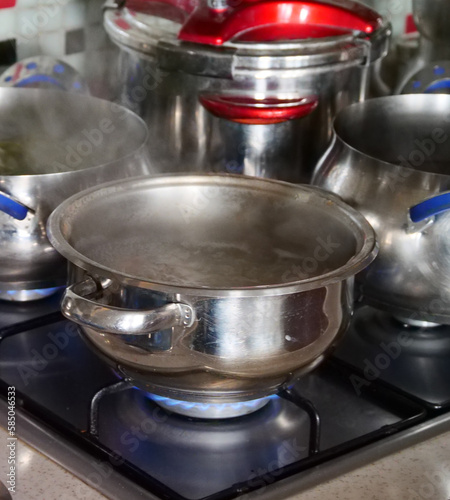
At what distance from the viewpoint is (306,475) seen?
71 cm

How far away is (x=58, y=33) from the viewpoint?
4.22ft

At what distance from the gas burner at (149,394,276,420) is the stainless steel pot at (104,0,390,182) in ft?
1.24

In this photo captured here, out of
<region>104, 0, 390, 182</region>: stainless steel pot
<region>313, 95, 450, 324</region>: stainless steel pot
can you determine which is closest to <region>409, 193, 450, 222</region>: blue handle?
<region>313, 95, 450, 324</region>: stainless steel pot

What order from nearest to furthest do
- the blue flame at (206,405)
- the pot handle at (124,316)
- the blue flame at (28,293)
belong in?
1. the pot handle at (124,316)
2. the blue flame at (206,405)
3. the blue flame at (28,293)

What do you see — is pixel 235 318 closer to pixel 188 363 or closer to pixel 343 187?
pixel 188 363

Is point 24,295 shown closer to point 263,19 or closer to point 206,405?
point 206,405

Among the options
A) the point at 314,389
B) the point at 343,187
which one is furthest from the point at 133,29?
the point at 314,389

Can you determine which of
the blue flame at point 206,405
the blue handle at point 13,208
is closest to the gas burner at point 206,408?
the blue flame at point 206,405

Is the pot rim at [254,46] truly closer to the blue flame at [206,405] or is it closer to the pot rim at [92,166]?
the pot rim at [92,166]

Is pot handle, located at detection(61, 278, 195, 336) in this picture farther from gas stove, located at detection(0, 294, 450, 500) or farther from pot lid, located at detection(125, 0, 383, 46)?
pot lid, located at detection(125, 0, 383, 46)

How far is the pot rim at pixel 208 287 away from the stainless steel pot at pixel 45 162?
71mm

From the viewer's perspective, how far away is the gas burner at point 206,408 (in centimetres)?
78

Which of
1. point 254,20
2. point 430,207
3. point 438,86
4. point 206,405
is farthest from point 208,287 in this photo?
point 438,86

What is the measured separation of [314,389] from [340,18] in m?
0.50
